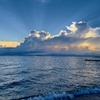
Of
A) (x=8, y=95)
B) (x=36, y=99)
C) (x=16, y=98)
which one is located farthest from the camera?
(x=8, y=95)

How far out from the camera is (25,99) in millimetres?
15133

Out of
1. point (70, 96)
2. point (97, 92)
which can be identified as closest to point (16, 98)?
point (70, 96)

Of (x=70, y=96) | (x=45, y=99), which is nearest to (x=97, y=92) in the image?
(x=70, y=96)

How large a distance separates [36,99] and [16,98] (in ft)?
9.74

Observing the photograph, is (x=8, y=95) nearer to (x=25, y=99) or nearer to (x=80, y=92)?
(x=25, y=99)

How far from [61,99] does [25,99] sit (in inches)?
166

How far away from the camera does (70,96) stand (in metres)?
15.3

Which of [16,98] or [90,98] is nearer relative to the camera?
[90,98]

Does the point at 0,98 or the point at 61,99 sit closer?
the point at 61,99

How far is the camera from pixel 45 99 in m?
14.7

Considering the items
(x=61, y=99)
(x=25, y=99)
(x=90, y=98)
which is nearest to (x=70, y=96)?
(x=61, y=99)

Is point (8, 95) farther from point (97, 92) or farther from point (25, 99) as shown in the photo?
point (97, 92)

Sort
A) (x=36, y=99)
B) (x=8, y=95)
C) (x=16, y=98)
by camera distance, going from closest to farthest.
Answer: (x=36, y=99)
(x=16, y=98)
(x=8, y=95)

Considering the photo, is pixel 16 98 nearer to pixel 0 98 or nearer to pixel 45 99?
pixel 0 98
